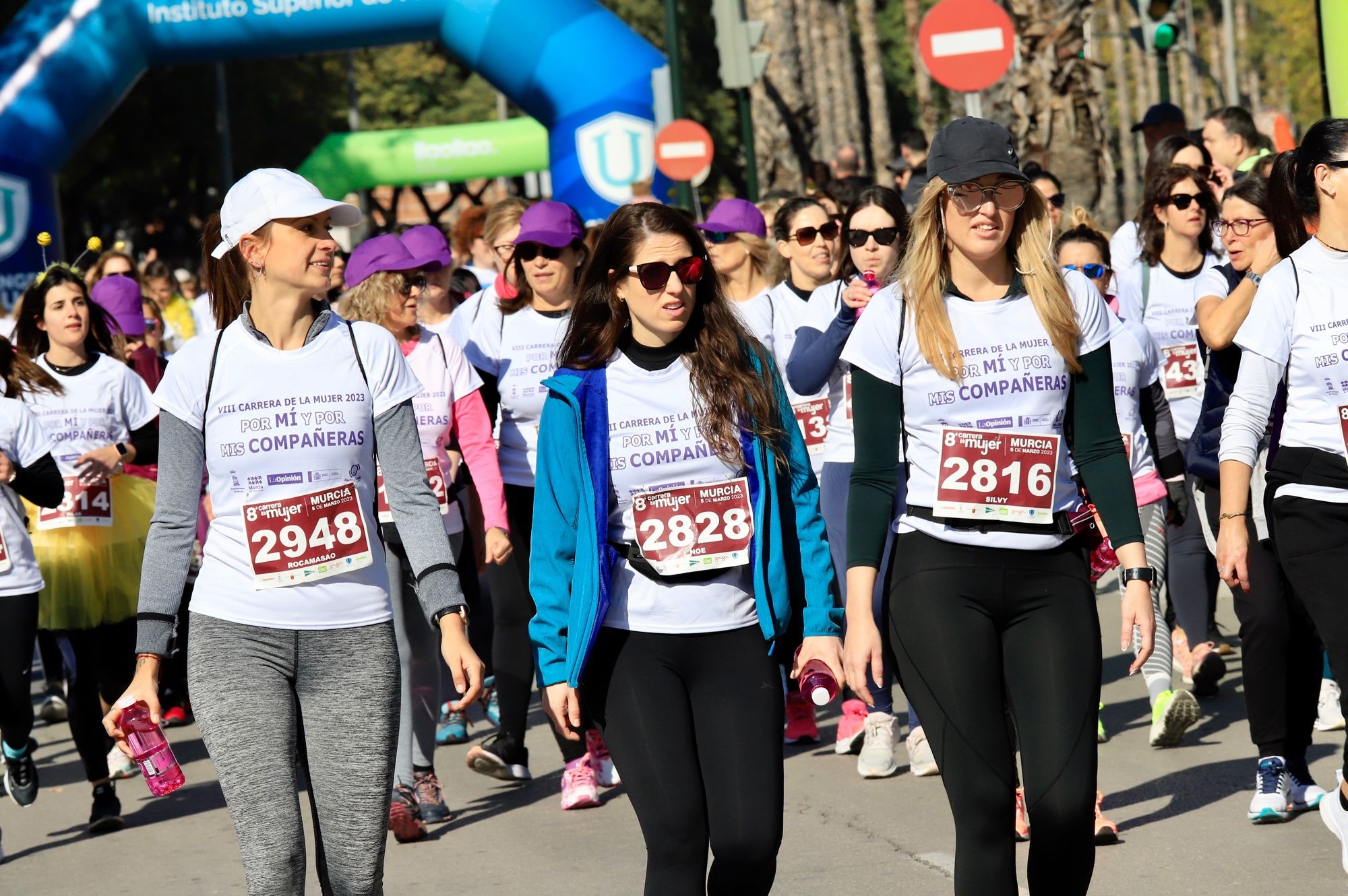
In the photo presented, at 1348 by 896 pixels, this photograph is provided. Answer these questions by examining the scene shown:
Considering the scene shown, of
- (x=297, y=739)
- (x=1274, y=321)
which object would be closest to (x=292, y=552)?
(x=297, y=739)

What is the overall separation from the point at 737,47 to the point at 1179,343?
9157 millimetres

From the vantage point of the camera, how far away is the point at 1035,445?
437 cm

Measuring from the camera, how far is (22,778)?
25.1 ft

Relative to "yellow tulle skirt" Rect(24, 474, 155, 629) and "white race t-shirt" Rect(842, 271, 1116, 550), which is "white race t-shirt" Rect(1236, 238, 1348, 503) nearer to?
"white race t-shirt" Rect(842, 271, 1116, 550)

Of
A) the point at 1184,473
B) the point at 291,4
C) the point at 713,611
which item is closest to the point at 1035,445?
the point at 713,611

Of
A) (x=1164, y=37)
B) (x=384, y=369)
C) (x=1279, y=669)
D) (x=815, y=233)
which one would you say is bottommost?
(x=1279, y=669)

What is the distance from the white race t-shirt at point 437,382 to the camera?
715 centimetres

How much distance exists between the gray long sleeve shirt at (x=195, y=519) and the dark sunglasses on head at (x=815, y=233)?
11.8 ft

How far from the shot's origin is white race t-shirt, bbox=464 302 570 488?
24.8 feet

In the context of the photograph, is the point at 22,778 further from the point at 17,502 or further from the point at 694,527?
the point at 694,527

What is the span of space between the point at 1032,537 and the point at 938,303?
1.91 ft

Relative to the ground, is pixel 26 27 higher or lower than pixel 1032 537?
higher

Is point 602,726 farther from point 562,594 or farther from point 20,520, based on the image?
point 20,520

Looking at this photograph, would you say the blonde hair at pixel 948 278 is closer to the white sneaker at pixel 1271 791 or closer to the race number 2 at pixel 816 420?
the white sneaker at pixel 1271 791
